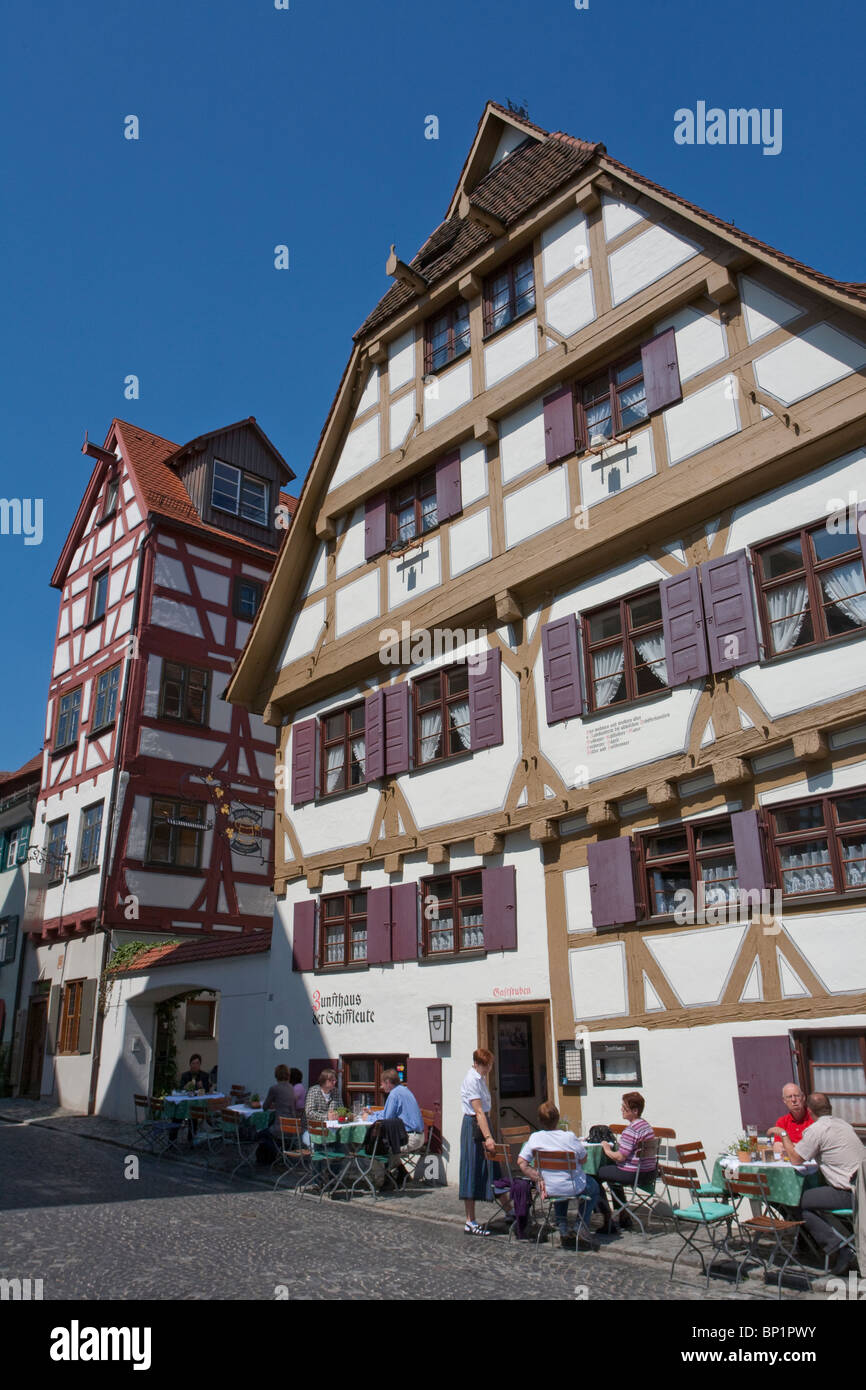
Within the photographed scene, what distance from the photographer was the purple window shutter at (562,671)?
1252 centimetres

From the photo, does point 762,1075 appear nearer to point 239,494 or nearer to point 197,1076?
point 197,1076

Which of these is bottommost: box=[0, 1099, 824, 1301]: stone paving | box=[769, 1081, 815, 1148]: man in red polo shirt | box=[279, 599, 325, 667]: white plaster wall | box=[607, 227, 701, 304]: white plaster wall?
box=[0, 1099, 824, 1301]: stone paving

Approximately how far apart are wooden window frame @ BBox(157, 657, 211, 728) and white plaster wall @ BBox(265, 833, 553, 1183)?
851cm

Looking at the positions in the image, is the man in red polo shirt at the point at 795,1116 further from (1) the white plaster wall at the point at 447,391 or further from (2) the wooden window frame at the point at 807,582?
(1) the white plaster wall at the point at 447,391

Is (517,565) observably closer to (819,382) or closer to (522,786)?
(522,786)

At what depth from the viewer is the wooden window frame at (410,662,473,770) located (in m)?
14.2

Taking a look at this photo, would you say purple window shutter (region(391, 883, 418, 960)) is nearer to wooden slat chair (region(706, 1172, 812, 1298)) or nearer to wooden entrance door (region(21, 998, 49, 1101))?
wooden slat chair (region(706, 1172, 812, 1298))

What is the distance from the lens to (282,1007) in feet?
52.6

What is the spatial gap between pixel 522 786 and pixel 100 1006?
40.2 ft

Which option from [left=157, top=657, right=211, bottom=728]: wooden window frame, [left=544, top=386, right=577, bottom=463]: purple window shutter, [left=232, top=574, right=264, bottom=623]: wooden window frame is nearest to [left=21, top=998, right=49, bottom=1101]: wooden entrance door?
[left=157, top=657, right=211, bottom=728]: wooden window frame

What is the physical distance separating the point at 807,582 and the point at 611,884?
376 centimetres

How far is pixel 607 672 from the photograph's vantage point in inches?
488

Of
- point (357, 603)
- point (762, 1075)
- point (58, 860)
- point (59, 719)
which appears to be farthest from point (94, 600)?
point (762, 1075)
